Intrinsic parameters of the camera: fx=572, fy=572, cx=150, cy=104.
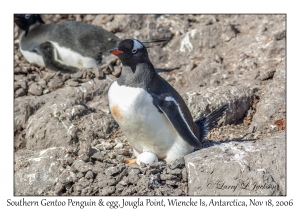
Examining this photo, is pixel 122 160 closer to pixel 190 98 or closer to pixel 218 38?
pixel 190 98

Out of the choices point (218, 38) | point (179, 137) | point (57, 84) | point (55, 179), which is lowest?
point (55, 179)

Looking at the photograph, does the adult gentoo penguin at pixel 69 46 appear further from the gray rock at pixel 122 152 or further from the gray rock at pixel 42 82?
the gray rock at pixel 122 152

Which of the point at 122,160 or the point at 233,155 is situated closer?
the point at 233,155

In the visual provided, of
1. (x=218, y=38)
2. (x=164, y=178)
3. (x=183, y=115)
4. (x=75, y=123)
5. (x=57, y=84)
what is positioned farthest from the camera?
(x=218, y=38)

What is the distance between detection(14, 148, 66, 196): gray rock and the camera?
5.18 metres

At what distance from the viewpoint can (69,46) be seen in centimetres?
841

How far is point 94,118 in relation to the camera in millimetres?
6324

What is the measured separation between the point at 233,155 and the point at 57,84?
10.5 feet

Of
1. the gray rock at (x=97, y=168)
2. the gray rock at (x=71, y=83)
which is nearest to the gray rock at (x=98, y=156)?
the gray rock at (x=97, y=168)

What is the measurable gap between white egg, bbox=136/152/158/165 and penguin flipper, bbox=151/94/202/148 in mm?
347

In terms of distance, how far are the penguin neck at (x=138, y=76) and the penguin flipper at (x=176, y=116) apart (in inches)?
6.0

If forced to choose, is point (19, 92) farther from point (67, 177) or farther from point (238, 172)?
point (238, 172)

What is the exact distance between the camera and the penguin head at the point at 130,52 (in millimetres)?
5195

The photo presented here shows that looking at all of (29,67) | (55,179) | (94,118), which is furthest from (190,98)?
(29,67)
